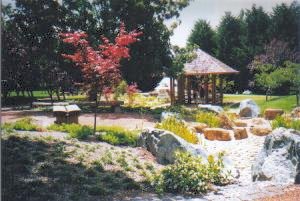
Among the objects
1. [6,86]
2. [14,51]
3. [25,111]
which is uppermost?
[14,51]

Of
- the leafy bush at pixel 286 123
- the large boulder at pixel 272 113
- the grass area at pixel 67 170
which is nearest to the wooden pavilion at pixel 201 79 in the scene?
the large boulder at pixel 272 113

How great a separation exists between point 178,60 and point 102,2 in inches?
196

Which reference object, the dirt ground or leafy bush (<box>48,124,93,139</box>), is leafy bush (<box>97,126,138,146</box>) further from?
the dirt ground

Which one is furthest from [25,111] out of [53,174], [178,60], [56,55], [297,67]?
[297,67]

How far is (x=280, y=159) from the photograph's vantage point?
8.73 metres

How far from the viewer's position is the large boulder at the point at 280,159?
841cm

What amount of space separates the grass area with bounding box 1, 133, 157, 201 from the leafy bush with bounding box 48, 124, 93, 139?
1.47 ft

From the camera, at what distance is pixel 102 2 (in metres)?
20.0

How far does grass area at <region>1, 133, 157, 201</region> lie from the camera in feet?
23.5

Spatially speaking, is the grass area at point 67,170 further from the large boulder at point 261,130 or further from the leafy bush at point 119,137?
the large boulder at point 261,130

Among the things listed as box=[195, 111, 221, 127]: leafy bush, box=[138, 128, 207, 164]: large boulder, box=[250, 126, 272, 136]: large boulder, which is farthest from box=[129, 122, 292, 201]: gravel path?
box=[195, 111, 221, 127]: leafy bush

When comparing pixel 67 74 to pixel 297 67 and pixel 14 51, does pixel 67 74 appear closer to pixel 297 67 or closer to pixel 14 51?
pixel 14 51

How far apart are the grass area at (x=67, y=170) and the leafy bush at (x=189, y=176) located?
0.40 metres

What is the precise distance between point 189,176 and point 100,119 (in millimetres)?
9028
